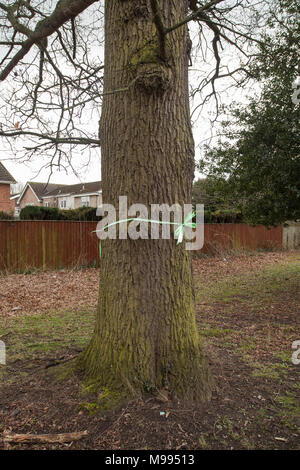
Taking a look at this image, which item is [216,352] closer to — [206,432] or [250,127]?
[206,432]

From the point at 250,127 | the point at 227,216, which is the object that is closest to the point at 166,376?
the point at 250,127

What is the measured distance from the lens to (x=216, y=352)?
3480 millimetres

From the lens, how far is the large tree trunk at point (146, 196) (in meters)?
2.45

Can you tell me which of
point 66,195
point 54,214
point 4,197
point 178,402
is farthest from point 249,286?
point 66,195

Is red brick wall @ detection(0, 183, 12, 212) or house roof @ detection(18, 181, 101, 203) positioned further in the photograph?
house roof @ detection(18, 181, 101, 203)

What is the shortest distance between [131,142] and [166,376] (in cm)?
180

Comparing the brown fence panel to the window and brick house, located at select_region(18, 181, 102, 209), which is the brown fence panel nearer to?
brick house, located at select_region(18, 181, 102, 209)

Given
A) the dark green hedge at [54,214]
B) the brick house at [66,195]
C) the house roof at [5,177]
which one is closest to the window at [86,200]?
the brick house at [66,195]

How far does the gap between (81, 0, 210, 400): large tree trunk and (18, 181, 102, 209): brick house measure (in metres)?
26.8

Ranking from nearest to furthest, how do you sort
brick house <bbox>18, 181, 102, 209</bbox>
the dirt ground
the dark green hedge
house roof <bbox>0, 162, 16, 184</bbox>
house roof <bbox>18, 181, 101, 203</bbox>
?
the dirt ground, the dark green hedge, house roof <bbox>0, 162, 16, 184</bbox>, brick house <bbox>18, 181, 102, 209</bbox>, house roof <bbox>18, 181, 101, 203</bbox>

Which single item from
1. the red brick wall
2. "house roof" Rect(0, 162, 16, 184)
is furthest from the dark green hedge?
"house roof" Rect(0, 162, 16, 184)

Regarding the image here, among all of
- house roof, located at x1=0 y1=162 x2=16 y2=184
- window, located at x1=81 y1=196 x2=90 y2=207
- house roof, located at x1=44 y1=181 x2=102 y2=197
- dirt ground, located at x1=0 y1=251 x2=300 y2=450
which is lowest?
dirt ground, located at x1=0 y1=251 x2=300 y2=450

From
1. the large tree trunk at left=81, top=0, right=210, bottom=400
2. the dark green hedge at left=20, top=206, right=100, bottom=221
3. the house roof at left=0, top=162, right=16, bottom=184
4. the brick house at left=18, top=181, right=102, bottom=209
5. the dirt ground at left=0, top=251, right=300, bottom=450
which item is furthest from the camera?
the brick house at left=18, top=181, right=102, bottom=209

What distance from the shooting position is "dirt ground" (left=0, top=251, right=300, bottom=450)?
2062 mm
